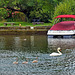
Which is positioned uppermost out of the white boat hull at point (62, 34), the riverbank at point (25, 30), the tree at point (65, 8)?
the tree at point (65, 8)

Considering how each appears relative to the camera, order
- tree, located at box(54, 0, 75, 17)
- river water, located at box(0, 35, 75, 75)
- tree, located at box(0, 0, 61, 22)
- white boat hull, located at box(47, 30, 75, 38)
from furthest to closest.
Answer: tree, located at box(0, 0, 61, 22) → tree, located at box(54, 0, 75, 17) → white boat hull, located at box(47, 30, 75, 38) → river water, located at box(0, 35, 75, 75)

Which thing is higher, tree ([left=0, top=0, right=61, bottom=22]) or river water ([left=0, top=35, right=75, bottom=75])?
river water ([left=0, top=35, right=75, bottom=75])

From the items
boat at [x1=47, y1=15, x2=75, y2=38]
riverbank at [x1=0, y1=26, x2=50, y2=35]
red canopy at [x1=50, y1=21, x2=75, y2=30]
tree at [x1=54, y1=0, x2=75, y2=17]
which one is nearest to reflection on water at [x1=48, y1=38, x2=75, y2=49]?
boat at [x1=47, y1=15, x2=75, y2=38]

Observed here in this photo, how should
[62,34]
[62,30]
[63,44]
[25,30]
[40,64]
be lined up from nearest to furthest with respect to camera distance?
[40,64] → [63,44] → [62,34] → [62,30] → [25,30]

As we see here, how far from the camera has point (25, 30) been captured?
212 ft

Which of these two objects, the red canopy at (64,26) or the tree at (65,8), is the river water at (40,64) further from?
the tree at (65,8)

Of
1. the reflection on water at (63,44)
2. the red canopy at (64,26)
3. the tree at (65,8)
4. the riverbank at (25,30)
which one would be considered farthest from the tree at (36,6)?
the reflection on water at (63,44)

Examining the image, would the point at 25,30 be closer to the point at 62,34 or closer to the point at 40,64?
the point at 62,34

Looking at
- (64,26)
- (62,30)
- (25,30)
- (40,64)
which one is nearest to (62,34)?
(62,30)

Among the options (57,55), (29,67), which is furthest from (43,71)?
(57,55)

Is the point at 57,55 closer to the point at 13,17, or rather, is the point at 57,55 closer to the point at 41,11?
the point at 41,11

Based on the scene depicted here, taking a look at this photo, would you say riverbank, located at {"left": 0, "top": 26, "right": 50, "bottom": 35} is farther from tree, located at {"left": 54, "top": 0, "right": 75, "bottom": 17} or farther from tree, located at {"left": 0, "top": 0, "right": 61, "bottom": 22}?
tree, located at {"left": 0, "top": 0, "right": 61, "bottom": 22}

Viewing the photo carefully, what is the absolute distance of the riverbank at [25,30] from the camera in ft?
211

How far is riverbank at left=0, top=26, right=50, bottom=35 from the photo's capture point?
6419 cm
